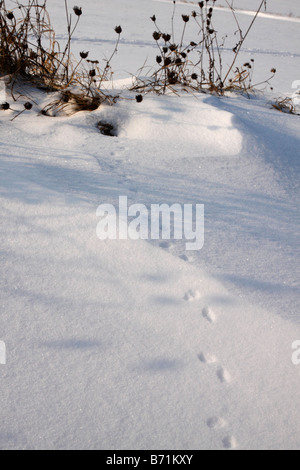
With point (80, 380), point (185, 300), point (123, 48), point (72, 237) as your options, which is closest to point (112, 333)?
point (80, 380)

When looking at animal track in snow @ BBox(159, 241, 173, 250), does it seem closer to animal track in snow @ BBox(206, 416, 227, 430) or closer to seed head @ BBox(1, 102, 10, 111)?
animal track in snow @ BBox(206, 416, 227, 430)

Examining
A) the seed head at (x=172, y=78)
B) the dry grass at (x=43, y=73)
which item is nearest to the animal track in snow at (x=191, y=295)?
the dry grass at (x=43, y=73)

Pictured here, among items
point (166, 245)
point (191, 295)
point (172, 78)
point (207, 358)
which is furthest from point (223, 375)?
point (172, 78)

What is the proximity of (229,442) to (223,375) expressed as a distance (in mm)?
183

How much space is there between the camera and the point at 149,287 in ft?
4.52

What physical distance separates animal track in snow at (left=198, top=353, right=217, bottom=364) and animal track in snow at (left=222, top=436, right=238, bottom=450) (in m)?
0.21

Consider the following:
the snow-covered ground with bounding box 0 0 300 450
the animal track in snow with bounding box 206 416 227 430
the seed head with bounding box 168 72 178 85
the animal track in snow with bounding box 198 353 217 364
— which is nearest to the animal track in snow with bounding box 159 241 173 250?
the snow-covered ground with bounding box 0 0 300 450

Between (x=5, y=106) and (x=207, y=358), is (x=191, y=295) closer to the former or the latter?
(x=207, y=358)

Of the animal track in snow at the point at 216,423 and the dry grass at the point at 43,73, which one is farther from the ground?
the dry grass at the point at 43,73

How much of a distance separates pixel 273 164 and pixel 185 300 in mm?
1086

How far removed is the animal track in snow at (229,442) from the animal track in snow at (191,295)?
0.45m

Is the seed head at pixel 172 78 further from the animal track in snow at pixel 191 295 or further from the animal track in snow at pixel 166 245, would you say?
the animal track in snow at pixel 191 295

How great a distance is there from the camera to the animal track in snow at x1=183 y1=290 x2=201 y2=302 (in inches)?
53.3

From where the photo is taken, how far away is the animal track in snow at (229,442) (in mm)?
995
